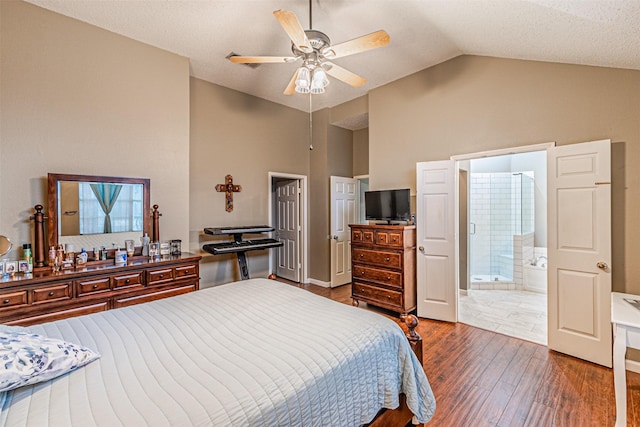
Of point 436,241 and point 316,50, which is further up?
point 316,50

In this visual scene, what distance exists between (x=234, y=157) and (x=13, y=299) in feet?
9.40

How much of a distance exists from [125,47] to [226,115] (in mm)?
1416

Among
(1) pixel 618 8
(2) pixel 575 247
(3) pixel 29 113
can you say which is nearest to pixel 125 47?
(3) pixel 29 113

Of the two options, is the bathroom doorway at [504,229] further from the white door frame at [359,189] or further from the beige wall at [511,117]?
the white door frame at [359,189]

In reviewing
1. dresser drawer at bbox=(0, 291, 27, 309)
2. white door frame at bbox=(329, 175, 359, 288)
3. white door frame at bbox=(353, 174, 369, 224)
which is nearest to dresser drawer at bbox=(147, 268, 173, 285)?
dresser drawer at bbox=(0, 291, 27, 309)

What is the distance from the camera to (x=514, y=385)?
2244 millimetres

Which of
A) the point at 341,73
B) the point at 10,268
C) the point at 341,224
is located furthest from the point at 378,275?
the point at 10,268

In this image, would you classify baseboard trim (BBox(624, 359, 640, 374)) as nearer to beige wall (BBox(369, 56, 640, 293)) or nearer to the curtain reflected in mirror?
beige wall (BBox(369, 56, 640, 293))

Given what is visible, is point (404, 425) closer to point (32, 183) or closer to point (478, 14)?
point (478, 14)

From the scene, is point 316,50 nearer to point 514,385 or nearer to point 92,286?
point 92,286

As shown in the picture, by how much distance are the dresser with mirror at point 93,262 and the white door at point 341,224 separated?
259 centimetres

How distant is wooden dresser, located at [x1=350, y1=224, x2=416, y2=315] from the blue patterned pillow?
10.0 ft

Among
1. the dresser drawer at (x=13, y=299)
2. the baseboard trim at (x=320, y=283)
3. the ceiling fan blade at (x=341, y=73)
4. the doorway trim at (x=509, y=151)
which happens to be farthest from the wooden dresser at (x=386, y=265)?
the dresser drawer at (x=13, y=299)

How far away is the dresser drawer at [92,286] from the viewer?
95.6 inches
